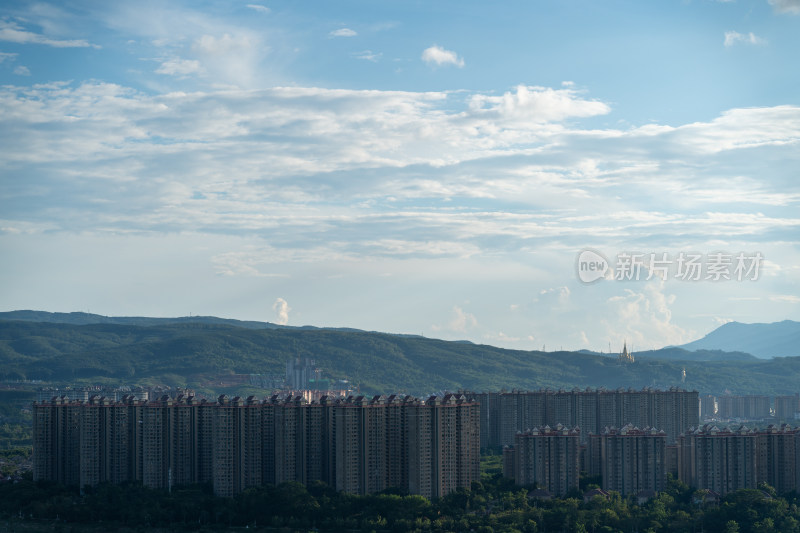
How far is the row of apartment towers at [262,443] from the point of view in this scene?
37375 mm

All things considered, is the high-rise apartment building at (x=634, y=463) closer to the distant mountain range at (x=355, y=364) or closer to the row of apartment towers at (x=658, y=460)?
the row of apartment towers at (x=658, y=460)

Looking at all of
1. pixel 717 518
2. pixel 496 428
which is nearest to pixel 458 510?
pixel 717 518

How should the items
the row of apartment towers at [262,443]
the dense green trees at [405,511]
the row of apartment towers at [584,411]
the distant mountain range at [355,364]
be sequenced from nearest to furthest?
the dense green trees at [405,511] → the row of apartment towers at [262,443] → the row of apartment towers at [584,411] → the distant mountain range at [355,364]

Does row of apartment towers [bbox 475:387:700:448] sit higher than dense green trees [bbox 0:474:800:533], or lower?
higher

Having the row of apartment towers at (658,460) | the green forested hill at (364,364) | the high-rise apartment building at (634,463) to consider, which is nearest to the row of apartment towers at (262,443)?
the row of apartment towers at (658,460)

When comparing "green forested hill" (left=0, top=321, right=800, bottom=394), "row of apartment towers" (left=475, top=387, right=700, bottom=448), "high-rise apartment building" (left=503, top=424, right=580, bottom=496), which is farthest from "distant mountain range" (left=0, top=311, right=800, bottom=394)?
"high-rise apartment building" (left=503, top=424, right=580, bottom=496)

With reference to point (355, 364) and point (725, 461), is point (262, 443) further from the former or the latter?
point (355, 364)

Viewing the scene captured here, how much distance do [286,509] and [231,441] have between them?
4.08 m

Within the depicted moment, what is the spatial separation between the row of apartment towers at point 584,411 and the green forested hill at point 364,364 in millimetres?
42873

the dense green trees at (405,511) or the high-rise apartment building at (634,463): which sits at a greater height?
the high-rise apartment building at (634,463)

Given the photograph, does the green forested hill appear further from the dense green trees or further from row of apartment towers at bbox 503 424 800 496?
the dense green trees

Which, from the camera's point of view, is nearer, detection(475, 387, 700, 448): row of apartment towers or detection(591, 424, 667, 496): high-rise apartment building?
detection(591, 424, 667, 496): high-rise apartment building

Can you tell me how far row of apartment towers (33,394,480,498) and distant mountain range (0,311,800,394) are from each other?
54.1 meters

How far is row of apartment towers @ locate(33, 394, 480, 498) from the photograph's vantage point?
123 feet
